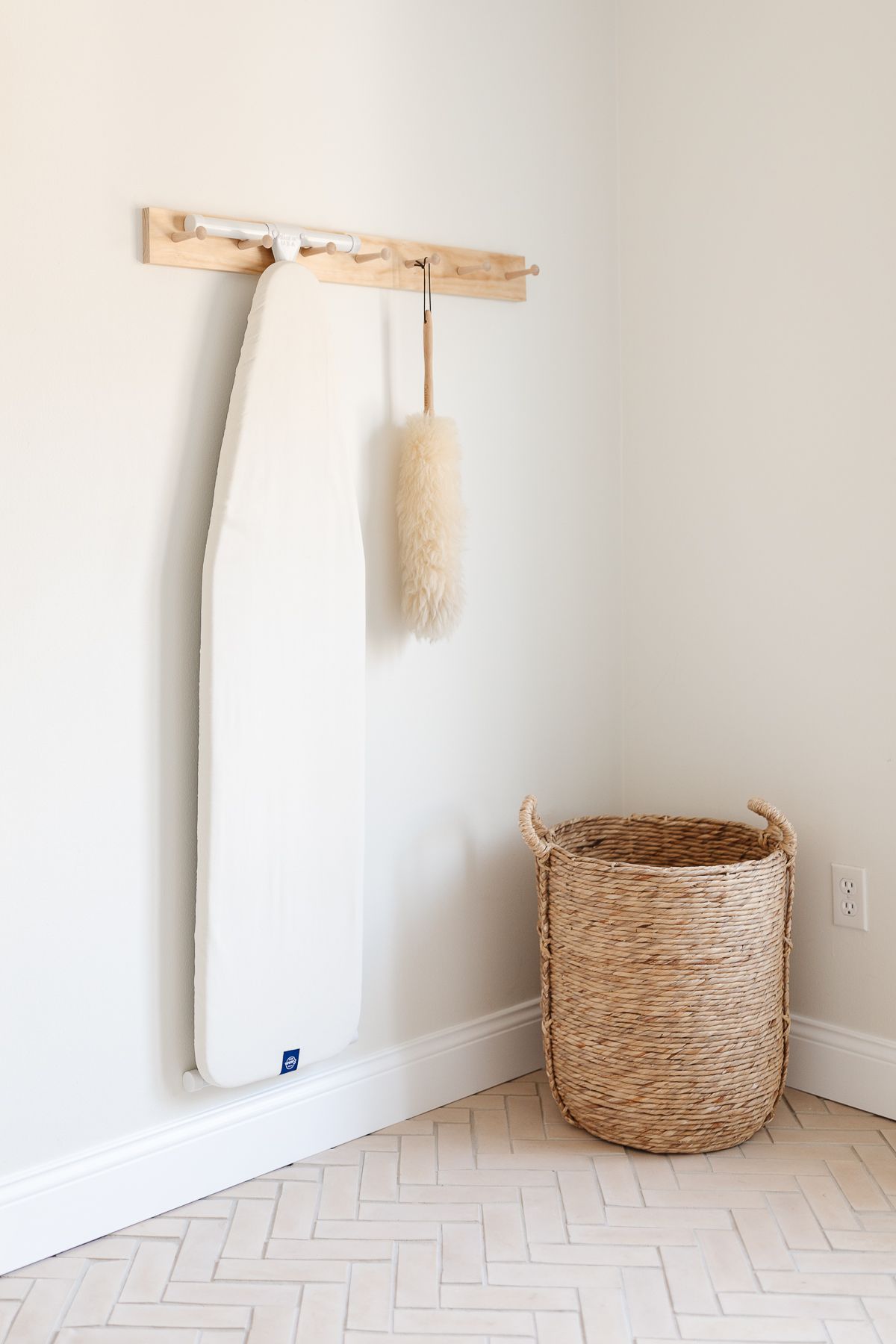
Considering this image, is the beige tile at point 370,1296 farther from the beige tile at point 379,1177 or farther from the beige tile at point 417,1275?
the beige tile at point 379,1177

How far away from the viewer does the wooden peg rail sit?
1.75 metres

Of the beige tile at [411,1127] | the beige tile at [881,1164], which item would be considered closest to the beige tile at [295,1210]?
the beige tile at [411,1127]

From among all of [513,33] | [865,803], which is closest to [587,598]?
[865,803]

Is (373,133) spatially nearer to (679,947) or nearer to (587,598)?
(587,598)

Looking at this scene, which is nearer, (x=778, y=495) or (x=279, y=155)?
(x=279, y=155)

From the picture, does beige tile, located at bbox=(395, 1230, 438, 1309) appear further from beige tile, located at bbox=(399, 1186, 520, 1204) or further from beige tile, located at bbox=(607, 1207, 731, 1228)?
beige tile, located at bbox=(607, 1207, 731, 1228)

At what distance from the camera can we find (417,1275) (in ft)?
5.34

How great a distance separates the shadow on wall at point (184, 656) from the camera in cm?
180

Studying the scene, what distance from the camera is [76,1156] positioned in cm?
174

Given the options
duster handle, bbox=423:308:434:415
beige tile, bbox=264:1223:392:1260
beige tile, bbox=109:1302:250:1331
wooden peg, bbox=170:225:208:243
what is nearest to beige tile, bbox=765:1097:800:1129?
beige tile, bbox=264:1223:392:1260

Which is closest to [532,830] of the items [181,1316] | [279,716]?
[279,716]

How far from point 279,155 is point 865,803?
59.0 inches

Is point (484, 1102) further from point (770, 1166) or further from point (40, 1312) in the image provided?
point (40, 1312)

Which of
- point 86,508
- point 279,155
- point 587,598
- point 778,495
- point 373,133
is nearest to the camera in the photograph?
point 86,508
